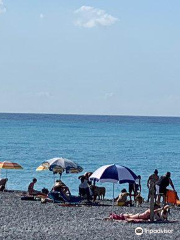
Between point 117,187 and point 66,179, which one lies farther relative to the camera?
point 66,179

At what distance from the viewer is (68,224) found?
21.6 m

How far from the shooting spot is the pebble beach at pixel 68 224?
19469 millimetres

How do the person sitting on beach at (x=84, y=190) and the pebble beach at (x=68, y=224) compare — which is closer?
the pebble beach at (x=68, y=224)

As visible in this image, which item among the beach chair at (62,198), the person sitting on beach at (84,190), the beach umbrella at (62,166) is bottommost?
the beach chair at (62,198)

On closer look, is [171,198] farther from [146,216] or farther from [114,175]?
[146,216]

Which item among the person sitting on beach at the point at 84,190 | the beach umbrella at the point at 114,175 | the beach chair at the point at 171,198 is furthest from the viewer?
the person sitting on beach at the point at 84,190

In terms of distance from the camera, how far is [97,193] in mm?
30375

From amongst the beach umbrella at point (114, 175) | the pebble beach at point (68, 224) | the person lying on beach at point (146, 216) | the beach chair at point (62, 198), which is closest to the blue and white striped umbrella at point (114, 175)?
the beach umbrella at point (114, 175)

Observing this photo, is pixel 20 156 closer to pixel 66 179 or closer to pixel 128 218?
pixel 66 179

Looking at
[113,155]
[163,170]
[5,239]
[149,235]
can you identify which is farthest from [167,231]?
[113,155]

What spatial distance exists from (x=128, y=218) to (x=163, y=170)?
140 feet

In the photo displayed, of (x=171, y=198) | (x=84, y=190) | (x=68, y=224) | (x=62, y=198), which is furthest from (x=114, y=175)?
(x=68, y=224)

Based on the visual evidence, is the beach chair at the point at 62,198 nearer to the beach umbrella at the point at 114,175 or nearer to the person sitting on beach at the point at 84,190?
the person sitting on beach at the point at 84,190

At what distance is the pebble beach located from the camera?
19469 mm
